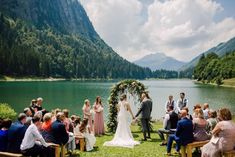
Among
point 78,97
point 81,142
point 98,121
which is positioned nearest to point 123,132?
point 81,142

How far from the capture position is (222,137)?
11.5 m

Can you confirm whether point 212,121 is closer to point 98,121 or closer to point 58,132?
point 58,132

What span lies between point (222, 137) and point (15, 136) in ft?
23.4

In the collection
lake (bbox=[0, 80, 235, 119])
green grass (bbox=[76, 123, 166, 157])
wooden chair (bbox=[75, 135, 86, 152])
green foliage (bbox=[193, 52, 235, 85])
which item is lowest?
lake (bbox=[0, 80, 235, 119])

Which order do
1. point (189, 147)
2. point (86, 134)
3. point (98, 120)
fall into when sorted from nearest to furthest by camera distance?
1. point (189, 147)
2. point (86, 134)
3. point (98, 120)

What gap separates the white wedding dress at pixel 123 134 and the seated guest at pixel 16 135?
22.2 feet

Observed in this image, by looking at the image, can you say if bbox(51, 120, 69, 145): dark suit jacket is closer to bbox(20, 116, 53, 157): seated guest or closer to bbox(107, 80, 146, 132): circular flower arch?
bbox(20, 116, 53, 157): seated guest

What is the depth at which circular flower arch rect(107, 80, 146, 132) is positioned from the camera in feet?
80.3

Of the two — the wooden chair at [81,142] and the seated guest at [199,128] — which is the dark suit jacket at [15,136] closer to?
the wooden chair at [81,142]

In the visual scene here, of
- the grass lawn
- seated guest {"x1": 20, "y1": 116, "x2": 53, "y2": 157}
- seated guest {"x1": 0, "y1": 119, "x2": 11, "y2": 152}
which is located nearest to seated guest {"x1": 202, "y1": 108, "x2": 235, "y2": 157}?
the grass lawn

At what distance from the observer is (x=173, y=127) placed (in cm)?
1742

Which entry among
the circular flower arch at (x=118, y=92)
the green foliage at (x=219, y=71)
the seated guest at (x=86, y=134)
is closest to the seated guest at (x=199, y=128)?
the seated guest at (x=86, y=134)

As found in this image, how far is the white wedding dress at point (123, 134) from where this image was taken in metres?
18.6

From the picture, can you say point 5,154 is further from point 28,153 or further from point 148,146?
point 148,146
